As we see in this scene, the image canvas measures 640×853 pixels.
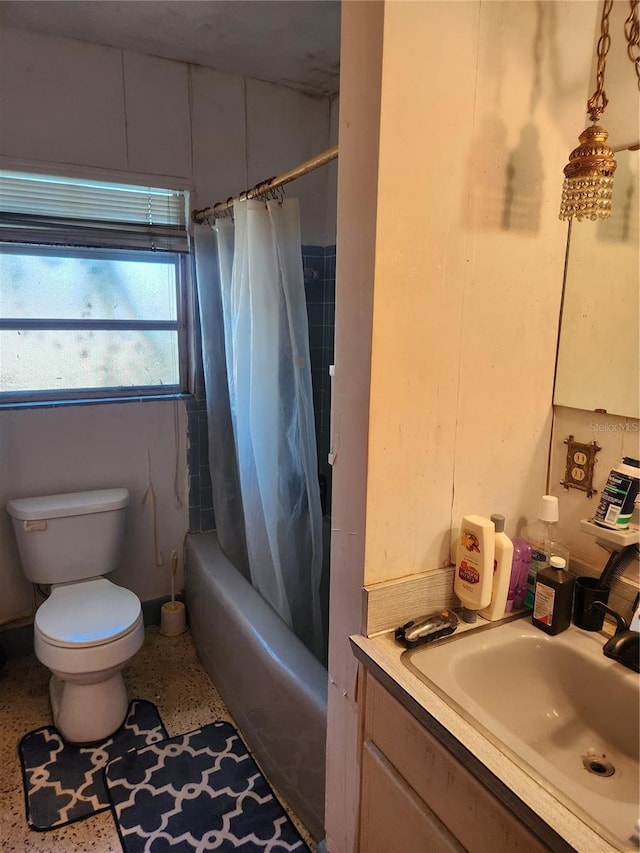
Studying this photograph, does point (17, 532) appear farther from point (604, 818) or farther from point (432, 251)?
point (604, 818)

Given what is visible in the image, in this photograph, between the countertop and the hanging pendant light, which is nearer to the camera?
the countertop

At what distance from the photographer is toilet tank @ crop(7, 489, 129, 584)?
209 cm

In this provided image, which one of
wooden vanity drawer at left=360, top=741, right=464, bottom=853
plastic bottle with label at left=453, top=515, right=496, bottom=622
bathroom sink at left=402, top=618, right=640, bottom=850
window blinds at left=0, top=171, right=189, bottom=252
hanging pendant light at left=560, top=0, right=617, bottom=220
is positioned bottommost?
wooden vanity drawer at left=360, top=741, right=464, bottom=853

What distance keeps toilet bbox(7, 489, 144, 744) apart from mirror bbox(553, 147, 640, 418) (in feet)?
5.25

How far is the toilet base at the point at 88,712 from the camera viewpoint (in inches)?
74.3

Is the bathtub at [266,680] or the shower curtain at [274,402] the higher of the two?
the shower curtain at [274,402]

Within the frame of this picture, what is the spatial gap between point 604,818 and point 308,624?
146cm

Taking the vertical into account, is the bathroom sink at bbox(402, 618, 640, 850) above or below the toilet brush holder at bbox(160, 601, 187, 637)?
above

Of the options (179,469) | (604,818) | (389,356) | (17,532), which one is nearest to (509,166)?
(389,356)

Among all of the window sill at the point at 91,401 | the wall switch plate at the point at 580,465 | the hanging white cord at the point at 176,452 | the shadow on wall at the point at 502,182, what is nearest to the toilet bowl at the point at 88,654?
the hanging white cord at the point at 176,452

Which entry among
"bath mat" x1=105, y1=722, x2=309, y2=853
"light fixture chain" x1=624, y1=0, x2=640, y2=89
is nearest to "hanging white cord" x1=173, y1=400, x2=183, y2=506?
"bath mat" x1=105, y1=722, x2=309, y2=853

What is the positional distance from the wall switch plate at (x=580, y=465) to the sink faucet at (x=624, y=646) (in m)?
0.27

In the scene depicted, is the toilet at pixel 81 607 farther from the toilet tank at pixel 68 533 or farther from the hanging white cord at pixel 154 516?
the hanging white cord at pixel 154 516

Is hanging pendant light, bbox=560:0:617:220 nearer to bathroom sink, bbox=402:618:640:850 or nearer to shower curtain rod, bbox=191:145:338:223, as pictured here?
shower curtain rod, bbox=191:145:338:223
